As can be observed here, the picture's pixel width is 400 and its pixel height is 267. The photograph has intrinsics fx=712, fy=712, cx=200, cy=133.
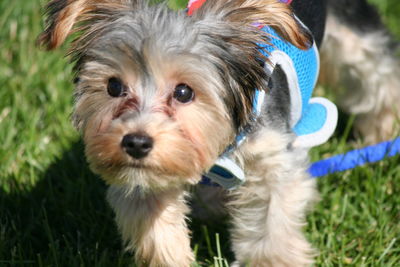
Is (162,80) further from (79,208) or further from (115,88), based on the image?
(79,208)

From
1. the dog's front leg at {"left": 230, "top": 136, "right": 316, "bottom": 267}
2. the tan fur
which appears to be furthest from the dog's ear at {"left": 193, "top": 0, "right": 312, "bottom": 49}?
the dog's front leg at {"left": 230, "top": 136, "right": 316, "bottom": 267}

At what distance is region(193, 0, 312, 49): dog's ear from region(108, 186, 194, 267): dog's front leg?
0.89 m

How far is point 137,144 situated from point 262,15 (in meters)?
0.82

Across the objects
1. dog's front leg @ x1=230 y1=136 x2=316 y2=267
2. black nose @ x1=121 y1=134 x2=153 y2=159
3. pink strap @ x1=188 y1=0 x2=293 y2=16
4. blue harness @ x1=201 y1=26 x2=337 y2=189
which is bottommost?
dog's front leg @ x1=230 y1=136 x2=316 y2=267

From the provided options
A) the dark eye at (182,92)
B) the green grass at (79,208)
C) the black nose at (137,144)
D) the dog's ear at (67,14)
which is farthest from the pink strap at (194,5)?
the green grass at (79,208)

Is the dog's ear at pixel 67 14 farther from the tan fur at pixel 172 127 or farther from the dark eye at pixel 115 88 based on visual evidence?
the dark eye at pixel 115 88

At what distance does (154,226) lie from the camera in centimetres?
340

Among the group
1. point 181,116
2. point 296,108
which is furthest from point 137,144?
point 296,108

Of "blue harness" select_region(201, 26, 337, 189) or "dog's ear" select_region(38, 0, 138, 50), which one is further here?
"blue harness" select_region(201, 26, 337, 189)

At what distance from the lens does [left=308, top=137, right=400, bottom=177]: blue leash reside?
432 cm

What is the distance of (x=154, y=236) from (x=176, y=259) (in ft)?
0.49

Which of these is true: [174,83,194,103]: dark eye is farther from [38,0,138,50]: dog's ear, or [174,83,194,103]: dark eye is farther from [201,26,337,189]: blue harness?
[38,0,138,50]: dog's ear

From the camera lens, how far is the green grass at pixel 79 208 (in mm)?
3803

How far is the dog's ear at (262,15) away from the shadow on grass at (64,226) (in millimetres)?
1312
